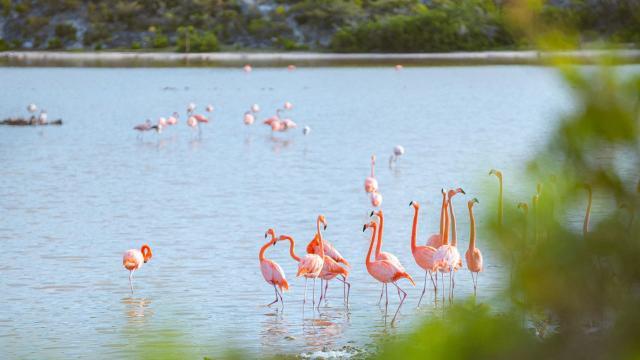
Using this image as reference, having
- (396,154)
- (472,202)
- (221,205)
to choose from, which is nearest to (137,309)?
(221,205)

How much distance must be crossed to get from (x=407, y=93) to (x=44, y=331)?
107ft

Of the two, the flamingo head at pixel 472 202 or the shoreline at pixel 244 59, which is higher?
the shoreline at pixel 244 59

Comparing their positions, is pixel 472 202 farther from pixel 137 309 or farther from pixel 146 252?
pixel 146 252

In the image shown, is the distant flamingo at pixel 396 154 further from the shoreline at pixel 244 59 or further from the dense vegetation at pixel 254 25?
the dense vegetation at pixel 254 25

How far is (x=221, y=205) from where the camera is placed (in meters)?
15.6

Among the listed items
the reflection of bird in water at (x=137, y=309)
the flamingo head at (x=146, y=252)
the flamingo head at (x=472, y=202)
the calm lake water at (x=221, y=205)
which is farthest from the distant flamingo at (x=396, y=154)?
the flamingo head at (x=472, y=202)

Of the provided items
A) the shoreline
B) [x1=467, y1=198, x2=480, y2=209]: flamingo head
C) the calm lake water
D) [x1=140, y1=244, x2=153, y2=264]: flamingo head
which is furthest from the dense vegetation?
[x1=467, y1=198, x2=480, y2=209]: flamingo head

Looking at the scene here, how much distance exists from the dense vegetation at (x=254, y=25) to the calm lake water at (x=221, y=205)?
→ 88.1 ft

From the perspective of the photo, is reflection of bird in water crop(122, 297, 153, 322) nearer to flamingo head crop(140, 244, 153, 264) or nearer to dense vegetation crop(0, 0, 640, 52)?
flamingo head crop(140, 244, 153, 264)

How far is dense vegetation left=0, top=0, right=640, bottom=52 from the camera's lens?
2584 inches

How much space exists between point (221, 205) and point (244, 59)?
158ft

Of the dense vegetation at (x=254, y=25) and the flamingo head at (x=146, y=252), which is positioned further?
the dense vegetation at (x=254, y=25)

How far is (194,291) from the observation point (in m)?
9.87

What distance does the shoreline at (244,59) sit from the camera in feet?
192
